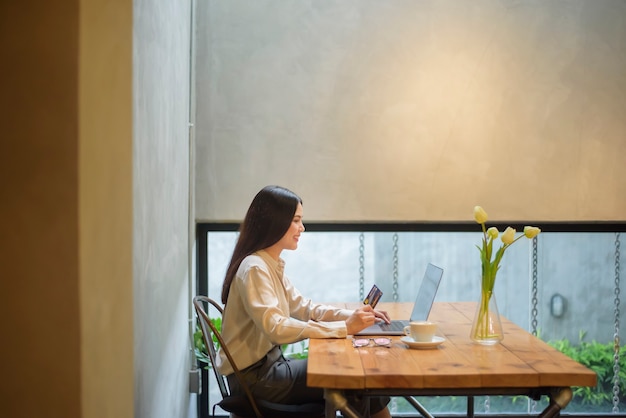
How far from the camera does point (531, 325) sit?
13.3 feet

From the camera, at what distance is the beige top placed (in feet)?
8.42

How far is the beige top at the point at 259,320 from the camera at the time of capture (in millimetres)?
2566

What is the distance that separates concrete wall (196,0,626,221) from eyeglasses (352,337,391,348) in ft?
4.26

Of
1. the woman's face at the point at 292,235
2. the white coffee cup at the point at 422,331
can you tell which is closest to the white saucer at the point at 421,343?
the white coffee cup at the point at 422,331

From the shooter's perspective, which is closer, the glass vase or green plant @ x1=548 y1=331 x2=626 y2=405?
the glass vase

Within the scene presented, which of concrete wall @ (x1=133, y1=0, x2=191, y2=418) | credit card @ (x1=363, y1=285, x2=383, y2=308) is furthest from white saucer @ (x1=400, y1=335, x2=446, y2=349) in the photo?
concrete wall @ (x1=133, y1=0, x2=191, y2=418)

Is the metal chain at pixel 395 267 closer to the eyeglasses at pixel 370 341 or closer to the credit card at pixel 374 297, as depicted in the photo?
the credit card at pixel 374 297

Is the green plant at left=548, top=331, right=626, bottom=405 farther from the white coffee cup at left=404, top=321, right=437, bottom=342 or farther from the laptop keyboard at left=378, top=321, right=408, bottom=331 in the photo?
the white coffee cup at left=404, top=321, right=437, bottom=342

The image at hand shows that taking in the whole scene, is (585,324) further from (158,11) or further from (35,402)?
(35,402)

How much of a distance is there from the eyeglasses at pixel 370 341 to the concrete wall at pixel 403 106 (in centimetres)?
130

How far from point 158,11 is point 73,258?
1.24 m

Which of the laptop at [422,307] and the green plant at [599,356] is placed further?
the green plant at [599,356]

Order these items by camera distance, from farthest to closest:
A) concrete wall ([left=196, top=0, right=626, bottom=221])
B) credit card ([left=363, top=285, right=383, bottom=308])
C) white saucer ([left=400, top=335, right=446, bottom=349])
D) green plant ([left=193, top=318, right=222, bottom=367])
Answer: concrete wall ([left=196, top=0, right=626, bottom=221]) < green plant ([left=193, top=318, right=222, bottom=367]) < credit card ([left=363, top=285, right=383, bottom=308]) < white saucer ([left=400, top=335, right=446, bottom=349])

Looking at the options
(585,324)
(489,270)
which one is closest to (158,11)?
(489,270)
